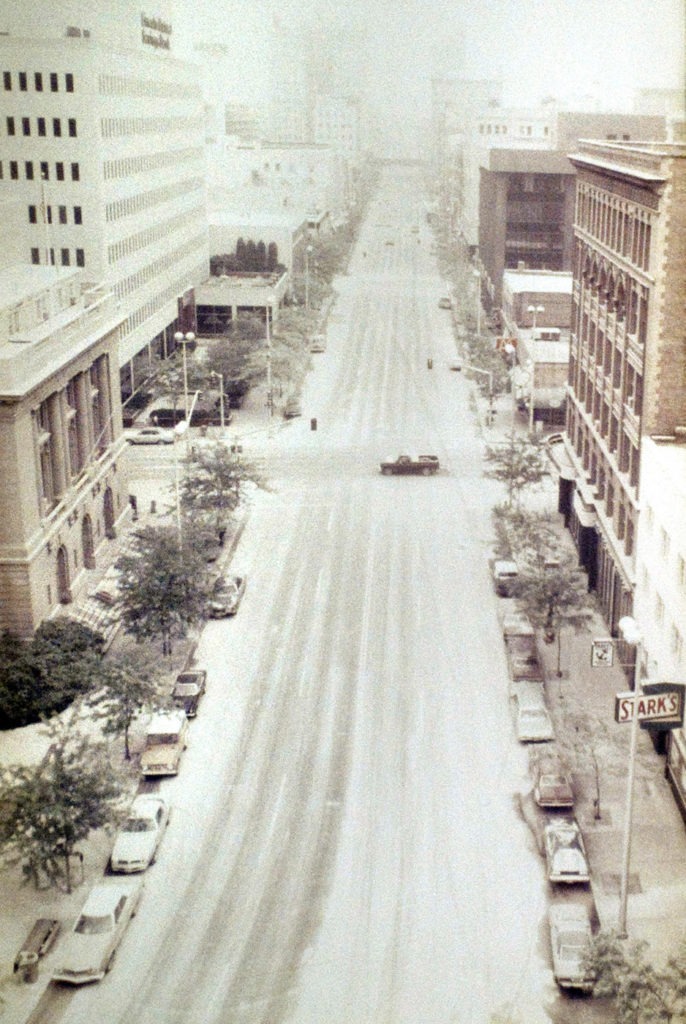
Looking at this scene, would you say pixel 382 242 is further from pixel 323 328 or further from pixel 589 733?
pixel 589 733

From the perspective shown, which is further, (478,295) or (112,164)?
(478,295)

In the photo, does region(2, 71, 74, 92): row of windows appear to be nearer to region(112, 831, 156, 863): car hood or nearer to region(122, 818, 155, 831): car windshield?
region(122, 818, 155, 831): car windshield

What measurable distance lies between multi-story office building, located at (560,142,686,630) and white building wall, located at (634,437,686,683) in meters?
0.65

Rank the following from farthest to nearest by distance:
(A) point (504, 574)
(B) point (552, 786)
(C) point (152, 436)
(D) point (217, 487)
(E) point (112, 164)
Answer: (C) point (152, 436), (E) point (112, 164), (D) point (217, 487), (A) point (504, 574), (B) point (552, 786)

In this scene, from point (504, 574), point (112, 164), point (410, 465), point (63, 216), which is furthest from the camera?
point (112, 164)

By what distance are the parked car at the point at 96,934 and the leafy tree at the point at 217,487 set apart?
44.3 feet

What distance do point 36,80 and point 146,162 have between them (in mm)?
18707

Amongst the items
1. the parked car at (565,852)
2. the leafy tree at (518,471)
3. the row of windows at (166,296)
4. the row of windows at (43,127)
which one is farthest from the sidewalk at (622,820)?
the row of windows at (166,296)

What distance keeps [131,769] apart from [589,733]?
7280 millimetres

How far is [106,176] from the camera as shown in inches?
1467

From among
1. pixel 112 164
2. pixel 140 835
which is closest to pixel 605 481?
pixel 140 835

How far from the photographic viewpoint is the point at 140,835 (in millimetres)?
16484

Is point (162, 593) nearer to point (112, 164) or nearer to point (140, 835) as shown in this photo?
point (140, 835)

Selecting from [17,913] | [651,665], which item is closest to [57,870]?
[17,913]
